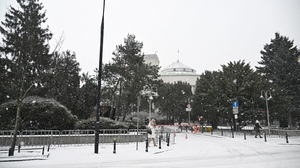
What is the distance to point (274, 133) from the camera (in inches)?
941

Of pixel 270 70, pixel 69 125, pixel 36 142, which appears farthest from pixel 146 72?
pixel 270 70

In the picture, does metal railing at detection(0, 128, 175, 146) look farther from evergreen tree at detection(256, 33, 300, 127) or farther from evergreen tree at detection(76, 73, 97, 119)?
evergreen tree at detection(256, 33, 300, 127)

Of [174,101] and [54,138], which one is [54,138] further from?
[174,101]

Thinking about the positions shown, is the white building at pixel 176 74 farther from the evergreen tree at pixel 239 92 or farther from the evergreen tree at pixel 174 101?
the evergreen tree at pixel 239 92

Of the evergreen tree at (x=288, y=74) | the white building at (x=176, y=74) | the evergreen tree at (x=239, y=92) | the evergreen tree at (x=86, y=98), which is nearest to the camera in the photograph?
the evergreen tree at (x=239, y=92)

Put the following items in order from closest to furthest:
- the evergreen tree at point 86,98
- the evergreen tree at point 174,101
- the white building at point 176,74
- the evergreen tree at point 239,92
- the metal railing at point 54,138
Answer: the metal railing at point 54,138, the evergreen tree at point 239,92, the evergreen tree at point 86,98, the evergreen tree at point 174,101, the white building at point 176,74

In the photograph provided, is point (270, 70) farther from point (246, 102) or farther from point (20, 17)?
point (20, 17)

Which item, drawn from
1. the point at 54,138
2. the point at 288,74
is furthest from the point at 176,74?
the point at 54,138

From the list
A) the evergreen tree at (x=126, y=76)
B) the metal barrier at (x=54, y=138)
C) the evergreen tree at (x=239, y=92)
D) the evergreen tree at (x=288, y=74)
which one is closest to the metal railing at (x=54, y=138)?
the metal barrier at (x=54, y=138)

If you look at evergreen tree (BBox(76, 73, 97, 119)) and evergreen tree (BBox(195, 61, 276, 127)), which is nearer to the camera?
evergreen tree (BBox(195, 61, 276, 127))

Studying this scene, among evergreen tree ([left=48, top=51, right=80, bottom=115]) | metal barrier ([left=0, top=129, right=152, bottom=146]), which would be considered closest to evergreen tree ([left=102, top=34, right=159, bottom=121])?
evergreen tree ([left=48, top=51, right=80, bottom=115])

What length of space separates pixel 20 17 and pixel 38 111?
18548 mm

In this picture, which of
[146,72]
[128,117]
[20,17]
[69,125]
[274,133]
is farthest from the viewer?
[128,117]

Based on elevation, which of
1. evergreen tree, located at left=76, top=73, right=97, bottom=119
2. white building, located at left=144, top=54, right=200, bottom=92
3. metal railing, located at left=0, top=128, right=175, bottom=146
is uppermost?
white building, located at left=144, top=54, right=200, bottom=92
